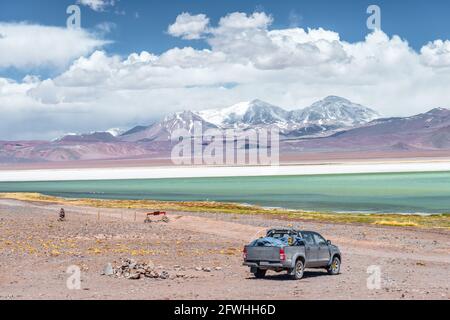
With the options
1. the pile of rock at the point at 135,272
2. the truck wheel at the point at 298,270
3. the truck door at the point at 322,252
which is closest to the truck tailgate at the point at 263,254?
the truck wheel at the point at 298,270

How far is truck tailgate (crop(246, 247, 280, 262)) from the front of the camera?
25905 mm

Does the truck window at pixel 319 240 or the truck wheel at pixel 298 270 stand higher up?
the truck window at pixel 319 240

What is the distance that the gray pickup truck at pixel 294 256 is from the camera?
84.9 ft

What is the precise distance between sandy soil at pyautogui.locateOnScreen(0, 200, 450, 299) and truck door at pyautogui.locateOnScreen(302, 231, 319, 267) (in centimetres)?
63

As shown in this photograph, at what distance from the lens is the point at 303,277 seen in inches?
1074

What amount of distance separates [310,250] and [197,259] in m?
7.38

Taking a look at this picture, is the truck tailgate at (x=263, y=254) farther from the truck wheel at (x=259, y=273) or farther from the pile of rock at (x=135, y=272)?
the pile of rock at (x=135, y=272)

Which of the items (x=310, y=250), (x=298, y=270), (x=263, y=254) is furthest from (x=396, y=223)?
(x=263, y=254)

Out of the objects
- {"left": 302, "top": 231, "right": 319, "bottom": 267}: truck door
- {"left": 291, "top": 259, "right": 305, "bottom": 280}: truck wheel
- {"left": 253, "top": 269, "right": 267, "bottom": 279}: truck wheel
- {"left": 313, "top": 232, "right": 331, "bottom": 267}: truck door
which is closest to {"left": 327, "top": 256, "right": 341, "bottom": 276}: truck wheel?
{"left": 313, "top": 232, "right": 331, "bottom": 267}: truck door

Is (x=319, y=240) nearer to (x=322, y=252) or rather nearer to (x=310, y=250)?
(x=322, y=252)

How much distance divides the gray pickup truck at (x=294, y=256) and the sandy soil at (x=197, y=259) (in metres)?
0.49

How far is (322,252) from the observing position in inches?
1094
